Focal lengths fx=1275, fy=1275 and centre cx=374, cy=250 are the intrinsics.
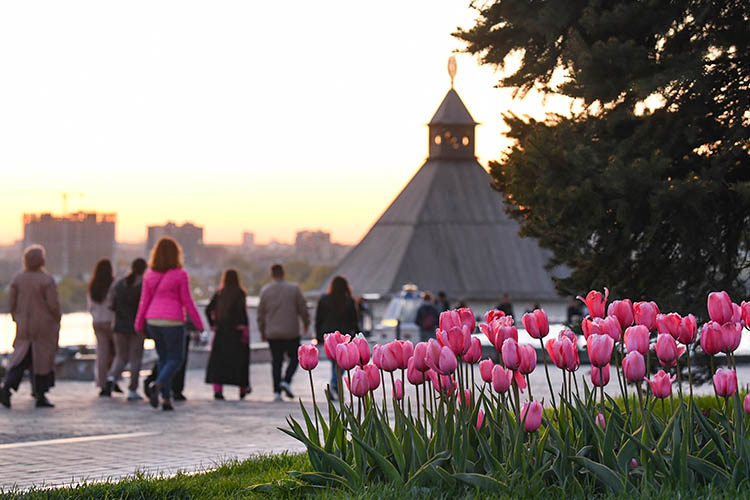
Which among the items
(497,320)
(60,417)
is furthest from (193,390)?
(497,320)

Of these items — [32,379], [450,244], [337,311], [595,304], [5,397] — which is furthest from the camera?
[450,244]

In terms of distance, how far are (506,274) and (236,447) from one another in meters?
64.8

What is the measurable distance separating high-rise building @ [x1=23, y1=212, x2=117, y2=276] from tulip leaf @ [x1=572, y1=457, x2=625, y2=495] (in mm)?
158724

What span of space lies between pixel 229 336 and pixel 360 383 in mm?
10648

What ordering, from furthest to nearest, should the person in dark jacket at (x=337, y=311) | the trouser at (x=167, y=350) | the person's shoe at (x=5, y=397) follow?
the person in dark jacket at (x=337, y=311), the person's shoe at (x=5, y=397), the trouser at (x=167, y=350)

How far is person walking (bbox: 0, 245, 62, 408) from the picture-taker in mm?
14797

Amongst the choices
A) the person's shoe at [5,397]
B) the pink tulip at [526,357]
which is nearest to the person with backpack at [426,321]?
the person's shoe at [5,397]

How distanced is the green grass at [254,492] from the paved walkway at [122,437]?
1.78 feet

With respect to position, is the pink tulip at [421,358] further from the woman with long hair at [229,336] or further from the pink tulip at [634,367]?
the woman with long hair at [229,336]

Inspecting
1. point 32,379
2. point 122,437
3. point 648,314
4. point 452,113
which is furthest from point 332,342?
point 452,113

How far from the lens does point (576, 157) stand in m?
10.1

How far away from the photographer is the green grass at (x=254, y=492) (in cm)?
584

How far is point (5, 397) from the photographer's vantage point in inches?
576

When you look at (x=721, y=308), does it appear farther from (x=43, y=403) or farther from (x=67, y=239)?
(x=67, y=239)
